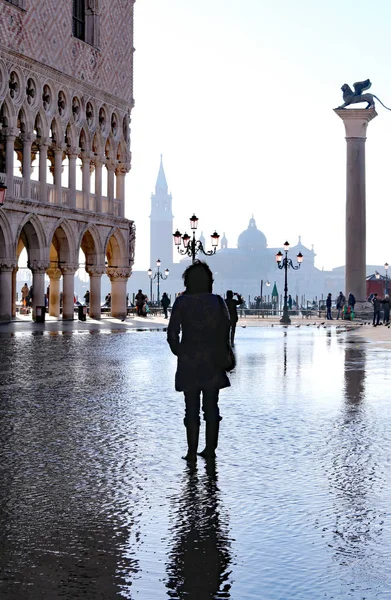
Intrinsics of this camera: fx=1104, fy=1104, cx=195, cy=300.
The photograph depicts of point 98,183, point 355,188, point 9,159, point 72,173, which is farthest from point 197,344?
point 355,188

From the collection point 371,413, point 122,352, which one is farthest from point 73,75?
point 371,413

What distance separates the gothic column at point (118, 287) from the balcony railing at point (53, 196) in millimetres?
2470

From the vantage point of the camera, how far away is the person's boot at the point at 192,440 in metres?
7.68

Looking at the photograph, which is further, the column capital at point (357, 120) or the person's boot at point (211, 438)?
the column capital at point (357, 120)

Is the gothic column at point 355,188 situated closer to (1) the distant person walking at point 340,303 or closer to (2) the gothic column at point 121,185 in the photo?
(1) the distant person walking at point 340,303

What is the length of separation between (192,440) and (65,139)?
3680cm

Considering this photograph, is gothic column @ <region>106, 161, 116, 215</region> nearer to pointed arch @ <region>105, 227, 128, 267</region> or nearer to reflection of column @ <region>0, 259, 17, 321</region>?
pointed arch @ <region>105, 227, 128, 267</region>

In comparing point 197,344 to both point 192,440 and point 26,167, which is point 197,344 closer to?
point 192,440

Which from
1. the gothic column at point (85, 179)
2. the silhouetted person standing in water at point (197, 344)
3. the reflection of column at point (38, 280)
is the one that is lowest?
the silhouetted person standing in water at point (197, 344)

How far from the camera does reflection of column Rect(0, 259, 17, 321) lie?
125ft

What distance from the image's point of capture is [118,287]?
4816 centimetres

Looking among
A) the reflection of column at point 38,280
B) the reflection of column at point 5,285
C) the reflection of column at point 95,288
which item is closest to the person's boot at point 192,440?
the reflection of column at point 5,285

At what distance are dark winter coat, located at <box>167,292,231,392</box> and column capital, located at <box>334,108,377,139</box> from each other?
42685mm

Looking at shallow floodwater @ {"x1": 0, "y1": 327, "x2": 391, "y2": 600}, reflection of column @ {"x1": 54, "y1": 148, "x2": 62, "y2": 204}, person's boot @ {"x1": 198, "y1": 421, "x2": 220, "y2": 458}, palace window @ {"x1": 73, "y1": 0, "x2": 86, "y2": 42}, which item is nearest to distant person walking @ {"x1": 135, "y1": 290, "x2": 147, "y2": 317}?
reflection of column @ {"x1": 54, "y1": 148, "x2": 62, "y2": 204}
